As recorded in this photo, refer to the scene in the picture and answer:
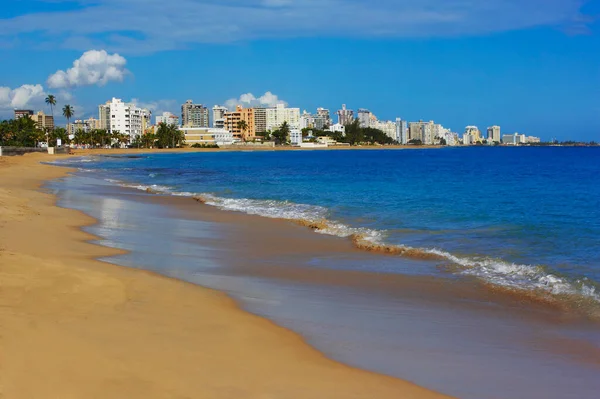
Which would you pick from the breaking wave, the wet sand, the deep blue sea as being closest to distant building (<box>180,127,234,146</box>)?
the deep blue sea

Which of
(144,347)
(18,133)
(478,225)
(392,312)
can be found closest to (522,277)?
(392,312)

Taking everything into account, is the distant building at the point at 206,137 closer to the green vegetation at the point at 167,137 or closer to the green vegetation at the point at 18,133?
the green vegetation at the point at 167,137

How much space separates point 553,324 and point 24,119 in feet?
417

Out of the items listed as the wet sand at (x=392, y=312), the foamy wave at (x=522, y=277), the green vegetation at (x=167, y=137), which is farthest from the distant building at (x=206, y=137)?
the foamy wave at (x=522, y=277)

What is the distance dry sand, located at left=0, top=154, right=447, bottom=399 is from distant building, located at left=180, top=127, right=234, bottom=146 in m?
177

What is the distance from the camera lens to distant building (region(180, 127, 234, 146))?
18462 centimetres

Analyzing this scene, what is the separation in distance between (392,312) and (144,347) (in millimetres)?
3462

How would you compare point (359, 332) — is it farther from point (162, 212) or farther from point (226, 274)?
point (162, 212)

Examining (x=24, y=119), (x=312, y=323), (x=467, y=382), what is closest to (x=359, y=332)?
(x=312, y=323)

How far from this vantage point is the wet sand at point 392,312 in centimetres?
570

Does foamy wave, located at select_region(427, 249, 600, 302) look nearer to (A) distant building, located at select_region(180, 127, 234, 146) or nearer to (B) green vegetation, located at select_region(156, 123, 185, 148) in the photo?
(B) green vegetation, located at select_region(156, 123, 185, 148)

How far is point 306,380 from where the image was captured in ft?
17.3

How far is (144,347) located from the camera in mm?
5816

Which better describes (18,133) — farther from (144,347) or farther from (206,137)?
(144,347)
